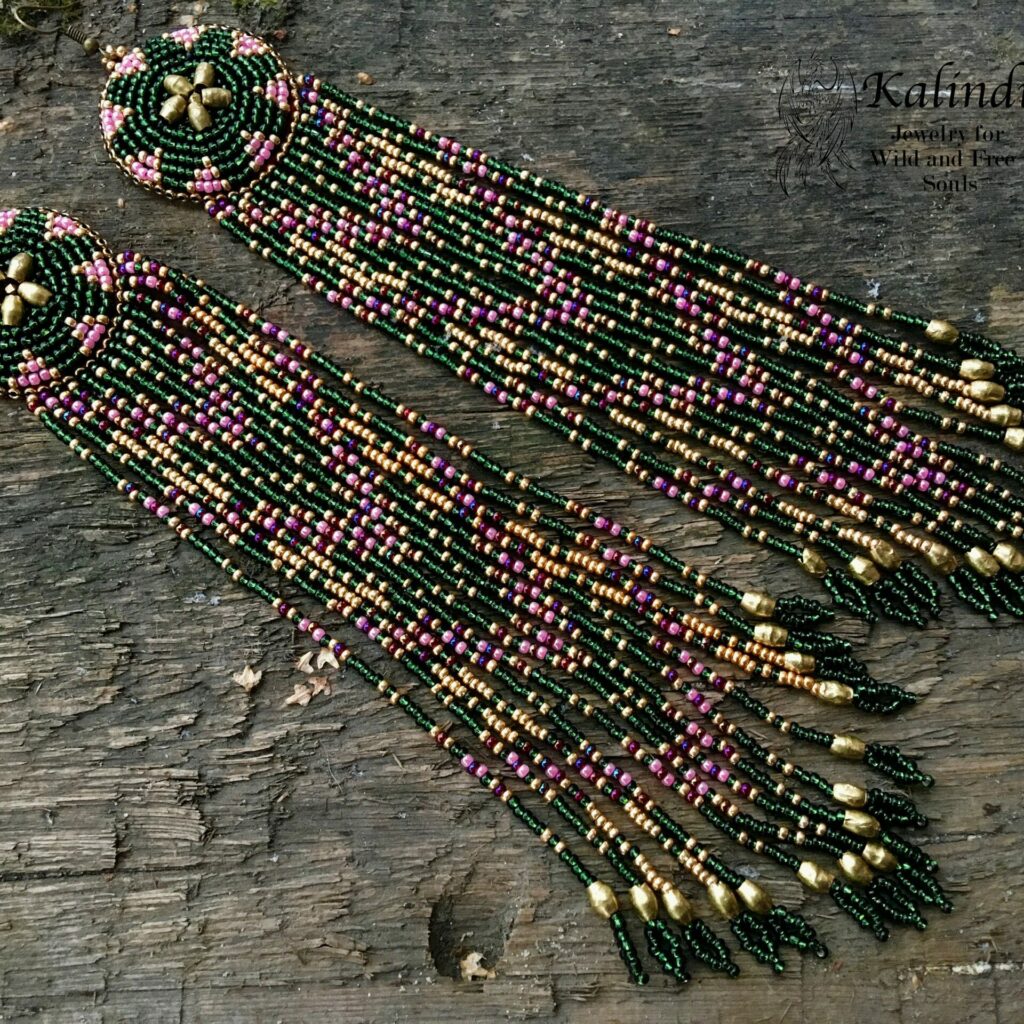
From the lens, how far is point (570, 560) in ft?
6.94

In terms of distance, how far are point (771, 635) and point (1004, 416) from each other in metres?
0.67

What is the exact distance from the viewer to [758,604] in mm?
2027

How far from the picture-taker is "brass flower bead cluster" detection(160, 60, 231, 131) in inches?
95.0

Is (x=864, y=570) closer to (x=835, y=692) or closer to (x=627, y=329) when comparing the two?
(x=835, y=692)

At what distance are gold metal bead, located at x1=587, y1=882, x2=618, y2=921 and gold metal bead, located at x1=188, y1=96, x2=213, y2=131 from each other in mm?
1889

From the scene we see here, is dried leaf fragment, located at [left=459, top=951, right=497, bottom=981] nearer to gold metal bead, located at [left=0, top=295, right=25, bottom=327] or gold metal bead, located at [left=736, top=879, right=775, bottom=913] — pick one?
gold metal bead, located at [left=736, top=879, right=775, bottom=913]

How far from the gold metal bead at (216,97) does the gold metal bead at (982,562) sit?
1.92m

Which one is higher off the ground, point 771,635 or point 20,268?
point 20,268

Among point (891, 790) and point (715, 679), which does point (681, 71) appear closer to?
point (715, 679)

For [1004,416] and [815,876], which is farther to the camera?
[1004,416]

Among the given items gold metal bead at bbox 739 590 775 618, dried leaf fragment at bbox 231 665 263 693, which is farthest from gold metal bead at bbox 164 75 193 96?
gold metal bead at bbox 739 590 775 618

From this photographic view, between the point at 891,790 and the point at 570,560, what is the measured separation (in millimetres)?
751

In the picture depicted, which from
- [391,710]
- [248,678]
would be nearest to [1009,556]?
[391,710]

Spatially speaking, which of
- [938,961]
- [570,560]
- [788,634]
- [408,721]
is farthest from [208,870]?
[938,961]
